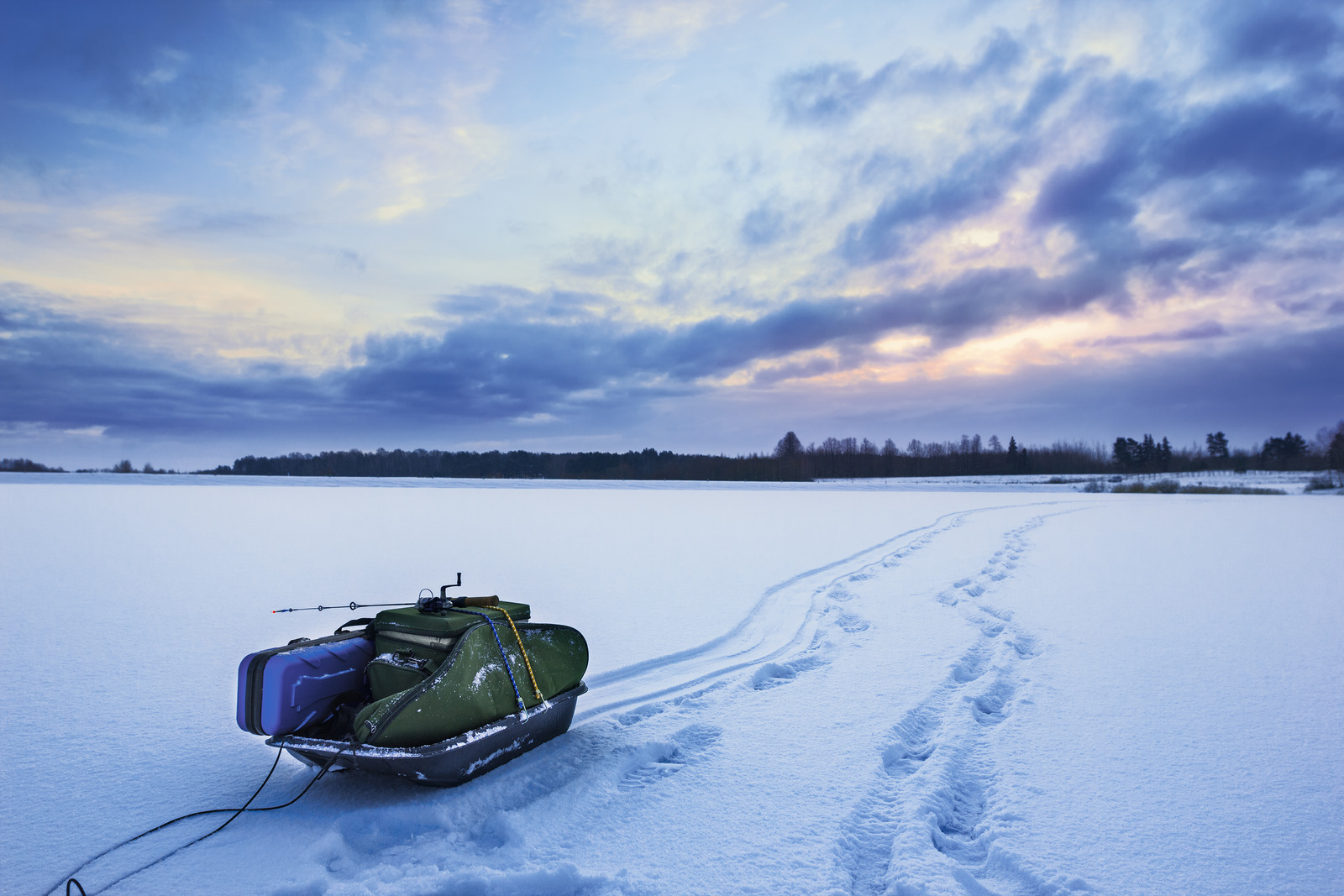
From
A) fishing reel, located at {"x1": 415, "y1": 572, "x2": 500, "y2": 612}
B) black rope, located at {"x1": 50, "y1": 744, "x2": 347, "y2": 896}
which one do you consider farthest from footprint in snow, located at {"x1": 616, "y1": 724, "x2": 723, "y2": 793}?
black rope, located at {"x1": 50, "y1": 744, "x2": 347, "y2": 896}

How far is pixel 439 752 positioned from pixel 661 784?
98cm

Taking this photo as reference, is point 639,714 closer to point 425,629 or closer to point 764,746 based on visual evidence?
point 764,746

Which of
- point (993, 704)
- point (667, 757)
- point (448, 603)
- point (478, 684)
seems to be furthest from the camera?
point (993, 704)

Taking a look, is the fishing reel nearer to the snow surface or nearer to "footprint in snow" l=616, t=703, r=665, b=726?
the snow surface

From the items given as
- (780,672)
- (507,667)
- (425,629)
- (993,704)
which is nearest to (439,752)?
(507,667)

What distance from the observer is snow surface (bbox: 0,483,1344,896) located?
2.37m

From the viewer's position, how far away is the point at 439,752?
266 cm

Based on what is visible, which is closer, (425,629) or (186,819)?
(186,819)

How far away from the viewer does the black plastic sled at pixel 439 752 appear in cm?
264

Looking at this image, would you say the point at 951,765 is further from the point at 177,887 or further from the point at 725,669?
the point at 177,887

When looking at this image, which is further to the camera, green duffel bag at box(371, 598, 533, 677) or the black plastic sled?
green duffel bag at box(371, 598, 533, 677)

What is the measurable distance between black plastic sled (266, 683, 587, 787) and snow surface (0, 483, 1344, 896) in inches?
4.0

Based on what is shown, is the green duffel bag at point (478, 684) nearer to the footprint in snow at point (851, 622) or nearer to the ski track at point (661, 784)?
the ski track at point (661, 784)

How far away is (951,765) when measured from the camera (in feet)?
10.1
